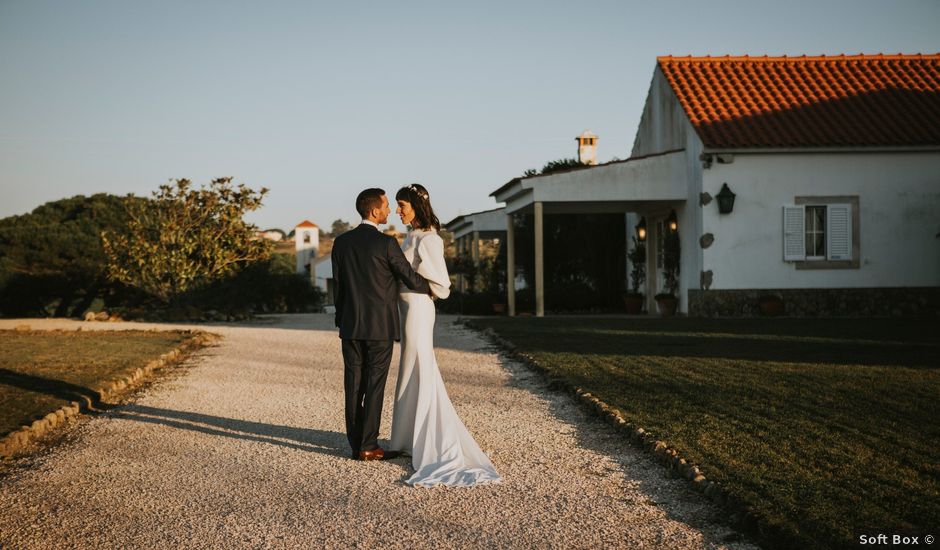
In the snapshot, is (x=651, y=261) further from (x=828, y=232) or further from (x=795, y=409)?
(x=795, y=409)

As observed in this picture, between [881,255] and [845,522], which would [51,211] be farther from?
[845,522]

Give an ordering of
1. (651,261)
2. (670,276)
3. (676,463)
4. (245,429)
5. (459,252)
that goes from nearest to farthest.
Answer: (676,463)
(245,429)
(670,276)
(651,261)
(459,252)

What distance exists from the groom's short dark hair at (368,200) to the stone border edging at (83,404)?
315 cm

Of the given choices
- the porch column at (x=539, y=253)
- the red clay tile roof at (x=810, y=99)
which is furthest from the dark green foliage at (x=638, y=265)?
the red clay tile roof at (x=810, y=99)

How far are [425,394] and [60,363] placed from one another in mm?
7893

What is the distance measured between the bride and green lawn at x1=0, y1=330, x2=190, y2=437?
3288 mm

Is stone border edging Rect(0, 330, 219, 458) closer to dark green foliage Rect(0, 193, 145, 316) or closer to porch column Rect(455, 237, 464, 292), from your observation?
porch column Rect(455, 237, 464, 292)

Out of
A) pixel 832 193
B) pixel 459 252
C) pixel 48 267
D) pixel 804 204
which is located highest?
pixel 832 193

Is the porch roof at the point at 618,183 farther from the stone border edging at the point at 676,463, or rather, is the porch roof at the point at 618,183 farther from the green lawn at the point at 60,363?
the stone border edging at the point at 676,463

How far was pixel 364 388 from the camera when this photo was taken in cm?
Result: 662

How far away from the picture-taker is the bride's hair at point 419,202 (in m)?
6.52

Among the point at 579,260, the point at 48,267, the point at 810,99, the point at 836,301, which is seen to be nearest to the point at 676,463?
the point at 836,301

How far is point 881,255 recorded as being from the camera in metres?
20.2

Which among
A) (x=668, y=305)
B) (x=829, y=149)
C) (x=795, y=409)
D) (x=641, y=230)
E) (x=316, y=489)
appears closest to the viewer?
(x=316, y=489)
